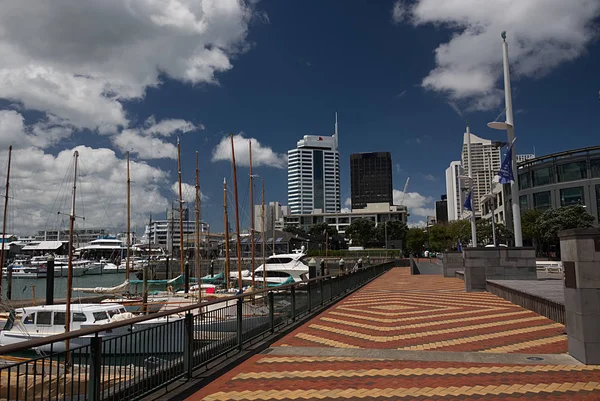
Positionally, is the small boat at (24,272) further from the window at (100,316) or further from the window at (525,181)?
the window at (525,181)

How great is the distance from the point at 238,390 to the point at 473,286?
52.3ft

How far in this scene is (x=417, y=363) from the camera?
25.5ft

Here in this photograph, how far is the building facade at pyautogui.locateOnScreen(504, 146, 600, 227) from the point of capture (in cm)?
6812

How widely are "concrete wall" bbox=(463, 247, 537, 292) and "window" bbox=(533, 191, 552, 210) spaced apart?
60.1 meters

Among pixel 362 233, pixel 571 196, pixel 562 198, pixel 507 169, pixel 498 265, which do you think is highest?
pixel 571 196

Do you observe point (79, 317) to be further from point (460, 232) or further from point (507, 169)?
point (460, 232)

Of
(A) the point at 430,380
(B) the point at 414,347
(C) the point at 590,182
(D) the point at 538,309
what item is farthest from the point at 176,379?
(C) the point at 590,182

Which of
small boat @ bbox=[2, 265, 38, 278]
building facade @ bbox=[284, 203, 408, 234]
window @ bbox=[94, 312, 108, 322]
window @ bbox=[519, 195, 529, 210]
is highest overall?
building facade @ bbox=[284, 203, 408, 234]

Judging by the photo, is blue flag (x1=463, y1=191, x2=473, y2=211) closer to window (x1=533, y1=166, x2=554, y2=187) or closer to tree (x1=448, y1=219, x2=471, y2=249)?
tree (x1=448, y1=219, x2=471, y2=249)

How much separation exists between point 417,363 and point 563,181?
74.4 metres

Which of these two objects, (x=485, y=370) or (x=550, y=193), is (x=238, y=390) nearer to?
(x=485, y=370)

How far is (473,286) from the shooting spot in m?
20.0

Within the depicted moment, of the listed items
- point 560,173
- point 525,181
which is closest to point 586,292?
point 560,173

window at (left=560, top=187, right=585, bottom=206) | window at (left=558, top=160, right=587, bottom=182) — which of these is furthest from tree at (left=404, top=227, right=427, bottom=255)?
window at (left=558, top=160, right=587, bottom=182)
